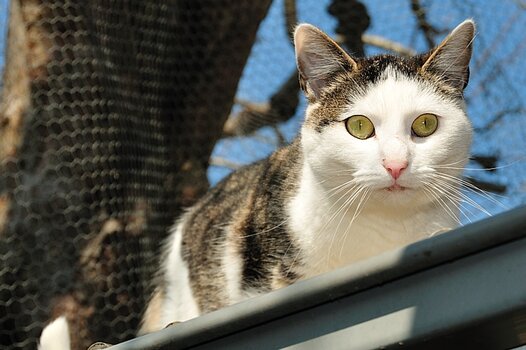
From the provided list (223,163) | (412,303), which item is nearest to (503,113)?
(223,163)

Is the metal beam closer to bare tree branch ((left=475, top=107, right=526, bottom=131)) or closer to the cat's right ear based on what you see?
the cat's right ear

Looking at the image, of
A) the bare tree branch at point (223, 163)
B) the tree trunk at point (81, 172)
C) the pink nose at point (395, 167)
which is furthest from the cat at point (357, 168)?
the bare tree branch at point (223, 163)

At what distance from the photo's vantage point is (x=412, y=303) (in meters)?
1.03

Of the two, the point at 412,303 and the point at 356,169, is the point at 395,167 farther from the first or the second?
the point at 412,303

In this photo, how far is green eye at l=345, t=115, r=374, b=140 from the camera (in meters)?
1.75

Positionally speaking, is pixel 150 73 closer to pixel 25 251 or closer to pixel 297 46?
pixel 25 251

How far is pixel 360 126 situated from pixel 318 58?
0.24 m

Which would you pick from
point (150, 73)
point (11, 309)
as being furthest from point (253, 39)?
point (11, 309)

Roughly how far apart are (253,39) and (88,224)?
39.1 inches

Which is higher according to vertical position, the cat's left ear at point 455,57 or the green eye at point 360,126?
the cat's left ear at point 455,57

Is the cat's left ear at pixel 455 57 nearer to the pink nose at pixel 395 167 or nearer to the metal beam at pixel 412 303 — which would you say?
the pink nose at pixel 395 167

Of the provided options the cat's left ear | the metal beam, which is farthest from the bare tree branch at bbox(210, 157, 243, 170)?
the metal beam

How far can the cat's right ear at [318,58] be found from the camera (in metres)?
1.90

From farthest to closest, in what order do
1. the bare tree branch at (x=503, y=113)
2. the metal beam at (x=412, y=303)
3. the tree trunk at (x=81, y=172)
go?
1. the bare tree branch at (x=503, y=113)
2. the tree trunk at (x=81, y=172)
3. the metal beam at (x=412, y=303)
